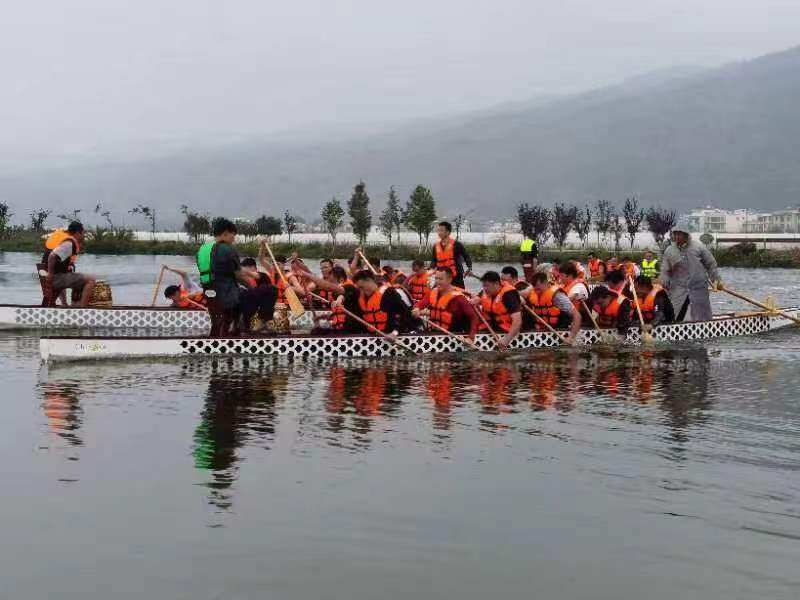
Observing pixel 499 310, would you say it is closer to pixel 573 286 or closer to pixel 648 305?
pixel 573 286

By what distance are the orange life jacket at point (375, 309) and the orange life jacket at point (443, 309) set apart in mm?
962

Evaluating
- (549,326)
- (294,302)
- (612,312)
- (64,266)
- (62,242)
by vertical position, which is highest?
(62,242)

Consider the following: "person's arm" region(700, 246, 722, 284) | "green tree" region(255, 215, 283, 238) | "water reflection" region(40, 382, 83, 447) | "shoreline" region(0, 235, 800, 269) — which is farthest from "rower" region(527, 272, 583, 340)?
"green tree" region(255, 215, 283, 238)

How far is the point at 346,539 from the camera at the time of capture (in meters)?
6.79

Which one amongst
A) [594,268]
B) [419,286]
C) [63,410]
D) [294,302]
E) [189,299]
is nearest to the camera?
[63,410]

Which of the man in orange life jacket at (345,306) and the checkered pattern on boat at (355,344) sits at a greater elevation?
the man in orange life jacket at (345,306)

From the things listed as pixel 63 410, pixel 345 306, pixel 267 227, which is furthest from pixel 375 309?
pixel 267 227

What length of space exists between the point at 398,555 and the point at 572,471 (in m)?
2.46

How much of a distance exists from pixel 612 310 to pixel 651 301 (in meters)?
0.77

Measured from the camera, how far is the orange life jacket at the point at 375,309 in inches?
603

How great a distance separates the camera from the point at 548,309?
55.2 feet

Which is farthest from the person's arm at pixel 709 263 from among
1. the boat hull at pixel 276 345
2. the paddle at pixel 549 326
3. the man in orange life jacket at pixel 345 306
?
the man in orange life jacket at pixel 345 306

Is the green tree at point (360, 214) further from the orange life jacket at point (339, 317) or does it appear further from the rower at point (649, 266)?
the orange life jacket at point (339, 317)

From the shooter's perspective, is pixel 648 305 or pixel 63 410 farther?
pixel 648 305
